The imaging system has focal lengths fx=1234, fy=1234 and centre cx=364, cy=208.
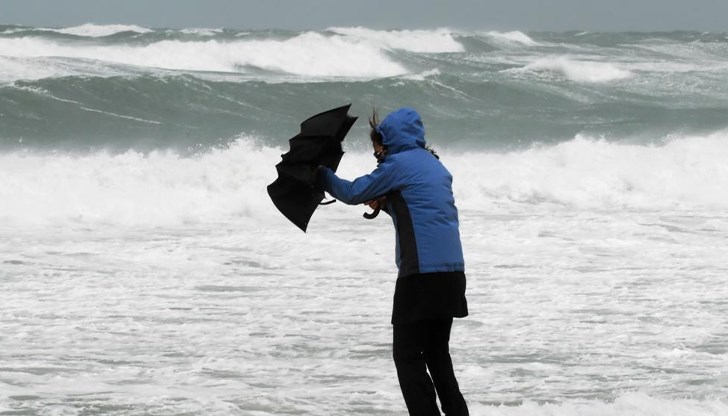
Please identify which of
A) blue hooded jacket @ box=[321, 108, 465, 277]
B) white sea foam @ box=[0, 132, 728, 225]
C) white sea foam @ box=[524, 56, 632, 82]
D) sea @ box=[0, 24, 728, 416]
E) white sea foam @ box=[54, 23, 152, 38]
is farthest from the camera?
white sea foam @ box=[54, 23, 152, 38]

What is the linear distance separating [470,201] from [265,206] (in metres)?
2.96

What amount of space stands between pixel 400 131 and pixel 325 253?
678 cm

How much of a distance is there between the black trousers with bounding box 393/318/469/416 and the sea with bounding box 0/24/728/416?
1.26 meters

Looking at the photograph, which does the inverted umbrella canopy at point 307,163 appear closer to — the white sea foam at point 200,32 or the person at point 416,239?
the person at point 416,239

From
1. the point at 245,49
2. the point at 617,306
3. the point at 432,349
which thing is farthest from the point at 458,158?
the point at 245,49

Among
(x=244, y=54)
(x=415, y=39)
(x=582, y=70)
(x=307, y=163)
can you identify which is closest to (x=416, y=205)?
(x=307, y=163)

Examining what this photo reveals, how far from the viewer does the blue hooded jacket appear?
4609mm

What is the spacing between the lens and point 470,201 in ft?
54.2

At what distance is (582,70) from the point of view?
120 feet

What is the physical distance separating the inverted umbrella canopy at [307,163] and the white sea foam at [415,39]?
51.4 meters

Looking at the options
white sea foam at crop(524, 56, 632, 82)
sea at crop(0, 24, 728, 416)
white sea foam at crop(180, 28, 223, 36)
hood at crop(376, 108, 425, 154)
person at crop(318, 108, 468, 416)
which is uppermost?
white sea foam at crop(180, 28, 223, 36)

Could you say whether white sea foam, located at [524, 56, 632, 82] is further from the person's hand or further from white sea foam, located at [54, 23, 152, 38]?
the person's hand

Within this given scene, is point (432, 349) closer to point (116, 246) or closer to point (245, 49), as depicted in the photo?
point (116, 246)

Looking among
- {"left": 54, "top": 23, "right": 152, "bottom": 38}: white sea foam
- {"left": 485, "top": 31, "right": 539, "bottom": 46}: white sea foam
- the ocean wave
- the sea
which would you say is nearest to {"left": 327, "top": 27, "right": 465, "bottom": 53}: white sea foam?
{"left": 485, "top": 31, "right": 539, "bottom": 46}: white sea foam
